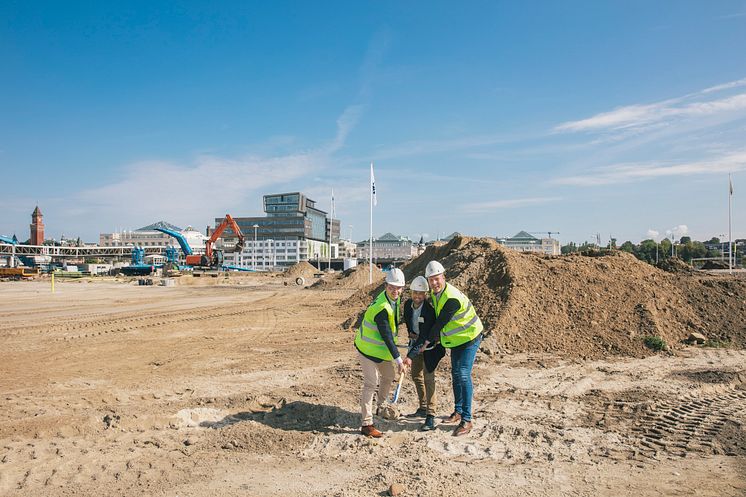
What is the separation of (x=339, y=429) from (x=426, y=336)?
1644 mm

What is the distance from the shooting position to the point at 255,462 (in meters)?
5.39

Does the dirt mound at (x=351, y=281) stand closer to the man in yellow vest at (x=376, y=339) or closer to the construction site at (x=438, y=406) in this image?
the construction site at (x=438, y=406)

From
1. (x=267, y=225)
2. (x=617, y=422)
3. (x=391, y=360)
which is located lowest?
(x=617, y=422)

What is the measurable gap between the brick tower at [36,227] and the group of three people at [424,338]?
145m

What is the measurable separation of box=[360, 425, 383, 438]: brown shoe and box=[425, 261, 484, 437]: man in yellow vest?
953 mm

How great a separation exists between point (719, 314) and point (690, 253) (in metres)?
87.4

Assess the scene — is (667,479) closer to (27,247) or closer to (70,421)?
(70,421)

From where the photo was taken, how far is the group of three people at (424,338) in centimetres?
595

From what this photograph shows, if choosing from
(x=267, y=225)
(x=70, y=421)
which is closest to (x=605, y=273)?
(x=70, y=421)

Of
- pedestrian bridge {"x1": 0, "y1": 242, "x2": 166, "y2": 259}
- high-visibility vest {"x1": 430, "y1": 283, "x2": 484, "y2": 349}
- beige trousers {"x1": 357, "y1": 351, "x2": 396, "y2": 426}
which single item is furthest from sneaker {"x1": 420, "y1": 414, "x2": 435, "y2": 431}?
pedestrian bridge {"x1": 0, "y1": 242, "x2": 166, "y2": 259}

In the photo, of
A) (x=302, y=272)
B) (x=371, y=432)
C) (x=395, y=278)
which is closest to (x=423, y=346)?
(x=395, y=278)

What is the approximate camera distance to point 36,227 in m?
125

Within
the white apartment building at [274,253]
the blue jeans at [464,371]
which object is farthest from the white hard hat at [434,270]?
the white apartment building at [274,253]

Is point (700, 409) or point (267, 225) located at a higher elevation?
point (267, 225)
